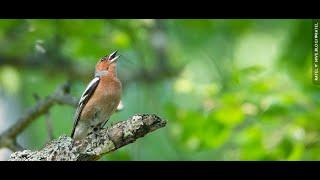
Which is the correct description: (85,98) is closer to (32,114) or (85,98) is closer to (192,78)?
(32,114)

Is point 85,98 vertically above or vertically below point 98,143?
above

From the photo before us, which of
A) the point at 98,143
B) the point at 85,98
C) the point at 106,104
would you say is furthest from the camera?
the point at 85,98

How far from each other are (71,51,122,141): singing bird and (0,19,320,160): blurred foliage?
287 millimetres

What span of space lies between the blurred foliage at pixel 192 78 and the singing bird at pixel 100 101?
287mm

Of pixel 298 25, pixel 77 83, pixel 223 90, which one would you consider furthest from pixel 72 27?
pixel 298 25

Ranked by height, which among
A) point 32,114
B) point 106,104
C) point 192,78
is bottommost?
point 106,104

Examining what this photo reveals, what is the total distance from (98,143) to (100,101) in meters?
0.67

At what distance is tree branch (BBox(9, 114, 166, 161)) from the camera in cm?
465

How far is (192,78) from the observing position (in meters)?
8.21

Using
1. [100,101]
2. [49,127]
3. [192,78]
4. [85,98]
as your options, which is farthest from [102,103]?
[192,78]

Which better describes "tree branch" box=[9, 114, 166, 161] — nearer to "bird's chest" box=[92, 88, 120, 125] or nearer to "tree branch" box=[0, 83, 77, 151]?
"bird's chest" box=[92, 88, 120, 125]

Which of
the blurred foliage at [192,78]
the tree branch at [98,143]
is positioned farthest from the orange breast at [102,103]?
the tree branch at [98,143]
